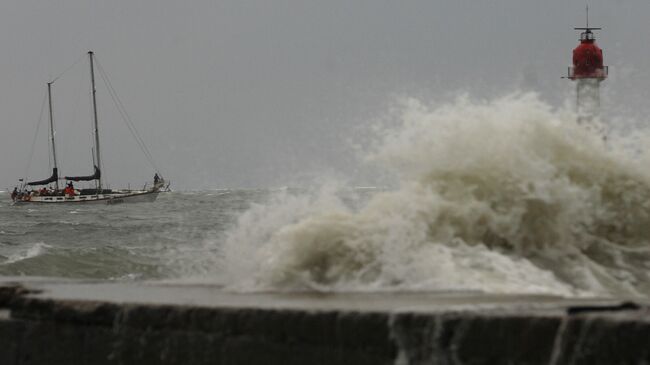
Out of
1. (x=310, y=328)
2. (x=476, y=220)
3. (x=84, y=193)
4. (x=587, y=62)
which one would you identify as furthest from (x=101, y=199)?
(x=310, y=328)

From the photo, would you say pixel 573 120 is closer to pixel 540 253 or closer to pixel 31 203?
pixel 540 253

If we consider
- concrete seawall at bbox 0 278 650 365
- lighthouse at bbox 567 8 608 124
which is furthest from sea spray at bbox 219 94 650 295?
lighthouse at bbox 567 8 608 124

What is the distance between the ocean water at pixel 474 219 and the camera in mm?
4945

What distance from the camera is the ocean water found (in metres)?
4.95

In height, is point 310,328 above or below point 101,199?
above

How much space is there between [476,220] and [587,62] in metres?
19.5

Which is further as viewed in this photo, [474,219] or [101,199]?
[101,199]

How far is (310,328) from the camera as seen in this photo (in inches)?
146

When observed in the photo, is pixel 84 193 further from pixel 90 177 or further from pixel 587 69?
pixel 587 69

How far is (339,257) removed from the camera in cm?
509

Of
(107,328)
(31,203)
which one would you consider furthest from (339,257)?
(31,203)

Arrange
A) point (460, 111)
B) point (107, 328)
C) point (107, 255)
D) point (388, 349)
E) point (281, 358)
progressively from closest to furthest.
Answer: point (388, 349), point (281, 358), point (107, 328), point (460, 111), point (107, 255)

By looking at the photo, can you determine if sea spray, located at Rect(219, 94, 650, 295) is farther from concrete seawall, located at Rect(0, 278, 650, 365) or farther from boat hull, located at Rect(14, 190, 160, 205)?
boat hull, located at Rect(14, 190, 160, 205)

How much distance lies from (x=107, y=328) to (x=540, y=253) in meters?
2.27
